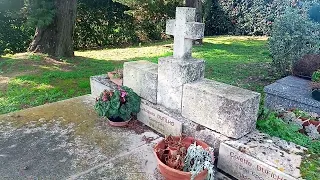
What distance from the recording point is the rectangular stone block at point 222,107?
2.77m

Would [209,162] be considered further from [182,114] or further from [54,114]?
[54,114]

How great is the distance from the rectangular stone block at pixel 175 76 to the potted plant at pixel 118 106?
378mm

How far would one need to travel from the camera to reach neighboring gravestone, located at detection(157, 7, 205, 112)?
3.17 m

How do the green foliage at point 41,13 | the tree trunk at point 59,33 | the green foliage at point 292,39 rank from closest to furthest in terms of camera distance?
the green foliage at point 292,39
the green foliage at point 41,13
the tree trunk at point 59,33

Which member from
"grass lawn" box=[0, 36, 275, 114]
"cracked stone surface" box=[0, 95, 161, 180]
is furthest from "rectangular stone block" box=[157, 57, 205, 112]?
"grass lawn" box=[0, 36, 275, 114]

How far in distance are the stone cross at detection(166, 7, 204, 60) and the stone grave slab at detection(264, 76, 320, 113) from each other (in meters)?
2.10

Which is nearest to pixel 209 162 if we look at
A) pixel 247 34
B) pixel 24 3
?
pixel 24 3

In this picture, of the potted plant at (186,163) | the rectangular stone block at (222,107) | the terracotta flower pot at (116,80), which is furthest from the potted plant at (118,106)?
the potted plant at (186,163)

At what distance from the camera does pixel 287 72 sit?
6.44m

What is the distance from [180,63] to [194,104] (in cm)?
48

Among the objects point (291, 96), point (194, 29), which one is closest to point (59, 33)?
point (194, 29)

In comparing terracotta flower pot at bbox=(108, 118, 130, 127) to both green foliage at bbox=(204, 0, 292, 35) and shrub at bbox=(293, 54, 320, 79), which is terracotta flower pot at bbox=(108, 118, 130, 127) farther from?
green foliage at bbox=(204, 0, 292, 35)

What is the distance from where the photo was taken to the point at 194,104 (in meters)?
3.12

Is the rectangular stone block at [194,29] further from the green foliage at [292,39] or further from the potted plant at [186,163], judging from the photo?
the green foliage at [292,39]
